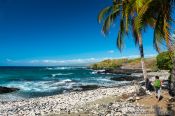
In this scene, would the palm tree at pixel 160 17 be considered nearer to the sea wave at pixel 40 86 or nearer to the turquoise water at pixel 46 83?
the turquoise water at pixel 46 83

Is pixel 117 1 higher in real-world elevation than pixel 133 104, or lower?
higher

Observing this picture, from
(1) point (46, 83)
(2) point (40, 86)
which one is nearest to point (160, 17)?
(2) point (40, 86)

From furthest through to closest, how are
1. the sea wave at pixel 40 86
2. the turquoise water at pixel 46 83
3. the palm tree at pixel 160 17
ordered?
1. the sea wave at pixel 40 86
2. the turquoise water at pixel 46 83
3. the palm tree at pixel 160 17

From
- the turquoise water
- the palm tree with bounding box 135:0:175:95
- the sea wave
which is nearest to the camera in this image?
the palm tree with bounding box 135:0:175:95

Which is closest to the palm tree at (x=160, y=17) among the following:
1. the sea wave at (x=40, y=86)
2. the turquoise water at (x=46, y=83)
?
the turquoise water at (x=46, y=83)

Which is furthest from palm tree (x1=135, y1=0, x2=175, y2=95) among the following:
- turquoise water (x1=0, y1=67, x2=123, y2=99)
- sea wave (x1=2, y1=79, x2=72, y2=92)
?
sea wave (x1=2, y1=79, x2=72, y2=92)

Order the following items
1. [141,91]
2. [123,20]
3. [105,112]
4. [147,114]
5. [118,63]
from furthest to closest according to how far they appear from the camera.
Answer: [118,63]
[123,20]
[141,91]
[105,112]
[147,114]

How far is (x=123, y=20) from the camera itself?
26844 mm

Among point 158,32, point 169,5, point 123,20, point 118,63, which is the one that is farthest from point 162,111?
point 118,63

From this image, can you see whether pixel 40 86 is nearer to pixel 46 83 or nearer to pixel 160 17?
pixel 46 83

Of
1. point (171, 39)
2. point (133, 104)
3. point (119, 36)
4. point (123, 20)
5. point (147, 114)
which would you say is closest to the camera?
point (171, 39)

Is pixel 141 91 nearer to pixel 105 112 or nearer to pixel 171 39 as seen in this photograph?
pixel 105 112

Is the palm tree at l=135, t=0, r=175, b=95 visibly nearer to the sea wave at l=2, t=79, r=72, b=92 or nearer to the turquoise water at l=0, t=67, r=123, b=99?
the turquoise water at l=0, t=67, r=123, b=99

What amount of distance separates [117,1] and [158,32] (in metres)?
12.0
